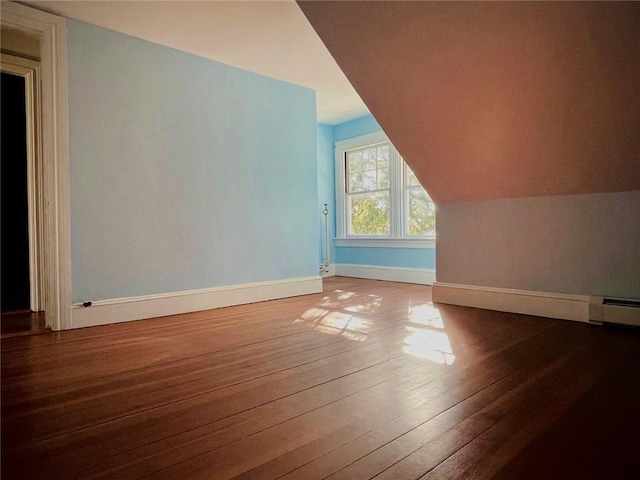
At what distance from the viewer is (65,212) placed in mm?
2541

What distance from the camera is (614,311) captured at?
91.2 inches

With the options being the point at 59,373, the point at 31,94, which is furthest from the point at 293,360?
the point at 31,94

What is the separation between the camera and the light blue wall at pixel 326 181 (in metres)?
5.50

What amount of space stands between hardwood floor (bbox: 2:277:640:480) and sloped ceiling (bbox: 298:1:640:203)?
43.7 inches

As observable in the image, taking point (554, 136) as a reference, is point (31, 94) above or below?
above

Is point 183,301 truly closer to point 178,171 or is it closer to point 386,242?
point 178,171

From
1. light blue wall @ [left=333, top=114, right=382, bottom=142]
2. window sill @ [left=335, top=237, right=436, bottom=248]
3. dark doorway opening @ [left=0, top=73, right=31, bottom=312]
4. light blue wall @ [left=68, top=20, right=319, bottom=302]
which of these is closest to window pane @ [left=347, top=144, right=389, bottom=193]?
light blue wall @ [left=333, top=114, right=382, bottom=142]

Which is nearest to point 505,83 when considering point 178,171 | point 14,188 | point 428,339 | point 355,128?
point 428,339

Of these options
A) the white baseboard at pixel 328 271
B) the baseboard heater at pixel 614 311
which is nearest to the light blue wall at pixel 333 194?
the white baseboard at pixel 328 271

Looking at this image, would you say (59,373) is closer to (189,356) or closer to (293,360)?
(189,356)

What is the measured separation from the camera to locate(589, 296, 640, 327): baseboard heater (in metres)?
2.25

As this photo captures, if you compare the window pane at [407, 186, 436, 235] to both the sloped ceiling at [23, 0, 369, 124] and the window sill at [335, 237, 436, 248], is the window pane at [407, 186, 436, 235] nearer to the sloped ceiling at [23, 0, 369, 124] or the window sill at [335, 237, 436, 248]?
the window sill at [335, 237, 436, 248]

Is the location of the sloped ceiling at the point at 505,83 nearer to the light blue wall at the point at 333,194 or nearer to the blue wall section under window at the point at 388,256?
the blue wall section under window at the point at 388,256

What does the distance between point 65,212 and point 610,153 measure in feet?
11.8
